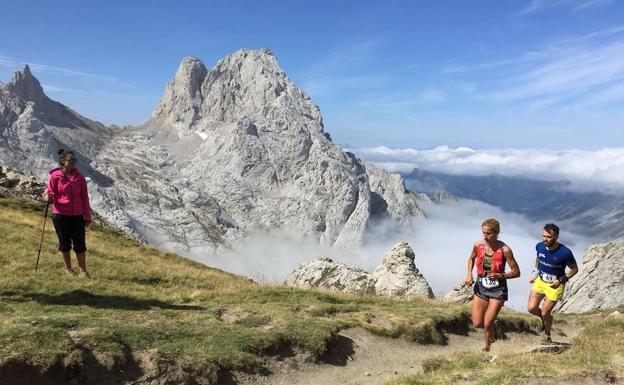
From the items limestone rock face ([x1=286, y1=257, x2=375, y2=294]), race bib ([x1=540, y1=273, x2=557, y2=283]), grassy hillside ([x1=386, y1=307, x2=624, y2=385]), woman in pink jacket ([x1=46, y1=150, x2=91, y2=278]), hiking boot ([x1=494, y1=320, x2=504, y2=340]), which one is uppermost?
race bib ([x1=540, y1=273, x2=557, y2=283])

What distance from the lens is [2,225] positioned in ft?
89.4

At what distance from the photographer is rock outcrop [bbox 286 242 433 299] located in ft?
116

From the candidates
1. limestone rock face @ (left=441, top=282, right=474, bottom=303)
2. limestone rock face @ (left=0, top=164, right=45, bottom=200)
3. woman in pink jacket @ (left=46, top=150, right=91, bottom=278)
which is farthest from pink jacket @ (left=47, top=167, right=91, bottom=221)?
limestone rock face @ (left=0, top=164, right=45, bottom=200)

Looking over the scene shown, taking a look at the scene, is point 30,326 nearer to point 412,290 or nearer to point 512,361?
point 512,361

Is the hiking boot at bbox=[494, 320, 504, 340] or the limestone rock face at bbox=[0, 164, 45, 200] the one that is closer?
the hiking boot at bbox=[494, 320, 504, 340]

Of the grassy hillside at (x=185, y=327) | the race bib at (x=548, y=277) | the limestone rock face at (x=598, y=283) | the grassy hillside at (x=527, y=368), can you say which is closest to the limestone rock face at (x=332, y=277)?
the grassy hillside at (x=185, y=327)

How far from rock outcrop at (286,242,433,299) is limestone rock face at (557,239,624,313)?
13.8 metres

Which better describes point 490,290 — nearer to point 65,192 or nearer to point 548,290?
point 548,290

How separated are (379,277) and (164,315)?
24576 mm

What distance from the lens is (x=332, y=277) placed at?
40469 mm

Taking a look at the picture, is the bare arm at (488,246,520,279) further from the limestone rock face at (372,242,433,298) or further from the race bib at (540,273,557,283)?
the limestone rock face at (372,242,433,298)

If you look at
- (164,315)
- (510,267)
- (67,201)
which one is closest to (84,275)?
(67,201)

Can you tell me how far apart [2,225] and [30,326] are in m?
17.7

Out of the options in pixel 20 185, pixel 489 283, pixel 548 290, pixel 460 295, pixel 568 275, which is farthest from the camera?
pixel 20 185
